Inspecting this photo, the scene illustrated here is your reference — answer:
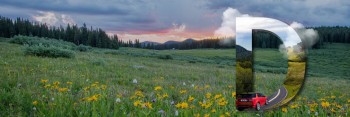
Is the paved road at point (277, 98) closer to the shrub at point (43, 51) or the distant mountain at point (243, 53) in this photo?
the distant mountain at point (243, 53)

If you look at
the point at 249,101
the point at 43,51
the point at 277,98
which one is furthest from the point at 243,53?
the point at 43,51

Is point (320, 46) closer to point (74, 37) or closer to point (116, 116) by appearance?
point (74, 37)

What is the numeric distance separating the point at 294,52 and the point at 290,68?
7.1 inches

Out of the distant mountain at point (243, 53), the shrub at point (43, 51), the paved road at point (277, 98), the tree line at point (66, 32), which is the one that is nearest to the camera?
the distant mountain at point (243, 53)

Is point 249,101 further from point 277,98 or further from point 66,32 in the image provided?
point 66,32

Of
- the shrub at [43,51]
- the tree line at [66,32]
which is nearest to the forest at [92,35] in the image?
the tree line at [66,32]

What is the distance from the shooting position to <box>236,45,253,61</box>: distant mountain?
12.0 ft

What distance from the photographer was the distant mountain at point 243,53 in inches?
143

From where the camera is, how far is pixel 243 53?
367 centimetres

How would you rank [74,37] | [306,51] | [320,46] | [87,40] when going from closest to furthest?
[306,51], [87,40], [74,37], [320,46]

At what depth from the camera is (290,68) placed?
141 inches

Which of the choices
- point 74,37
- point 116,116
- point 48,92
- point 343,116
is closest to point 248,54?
point 116,116

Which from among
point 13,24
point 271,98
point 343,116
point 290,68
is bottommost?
point 343,116

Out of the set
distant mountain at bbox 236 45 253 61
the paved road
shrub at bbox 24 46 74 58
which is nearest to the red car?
the paved road
